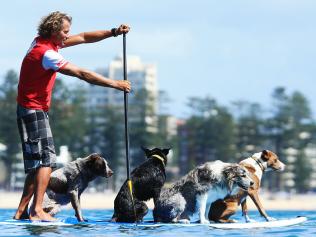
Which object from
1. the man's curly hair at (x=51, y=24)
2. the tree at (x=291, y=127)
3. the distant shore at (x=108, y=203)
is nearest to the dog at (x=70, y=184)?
the man's curly hair at (x=51, y=24)

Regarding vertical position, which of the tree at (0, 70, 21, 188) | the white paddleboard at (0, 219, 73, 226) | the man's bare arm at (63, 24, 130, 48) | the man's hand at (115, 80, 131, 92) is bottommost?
the white paddleboard at (0, 219, 73, 226)

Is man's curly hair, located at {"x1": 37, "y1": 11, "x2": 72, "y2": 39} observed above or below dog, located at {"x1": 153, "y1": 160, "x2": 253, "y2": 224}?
above

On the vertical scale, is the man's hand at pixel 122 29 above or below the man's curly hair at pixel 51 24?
above

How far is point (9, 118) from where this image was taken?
334 feet

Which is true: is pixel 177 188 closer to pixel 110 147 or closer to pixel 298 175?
pixel 110 147

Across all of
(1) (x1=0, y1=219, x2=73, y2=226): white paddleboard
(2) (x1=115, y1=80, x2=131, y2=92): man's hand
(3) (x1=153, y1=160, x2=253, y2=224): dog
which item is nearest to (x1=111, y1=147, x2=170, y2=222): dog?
(3) (x1=153, y1=160, x2=253, y2=224): dog

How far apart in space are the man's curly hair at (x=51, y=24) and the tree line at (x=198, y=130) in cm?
9560

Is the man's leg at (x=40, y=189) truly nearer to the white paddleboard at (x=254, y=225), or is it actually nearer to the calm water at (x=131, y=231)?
the calm water at (x=131, y=231)

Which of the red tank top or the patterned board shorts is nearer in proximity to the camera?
the red tank top

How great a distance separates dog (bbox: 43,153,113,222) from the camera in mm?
12547

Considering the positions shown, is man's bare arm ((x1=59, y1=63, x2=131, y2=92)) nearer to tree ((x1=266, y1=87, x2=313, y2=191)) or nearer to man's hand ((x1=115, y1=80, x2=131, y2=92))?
man's hand ((x1=115, y1=80, x2=131, y2=92))

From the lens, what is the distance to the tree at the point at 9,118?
10200 centimetres

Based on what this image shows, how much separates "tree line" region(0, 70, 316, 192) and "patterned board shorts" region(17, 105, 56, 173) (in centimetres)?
9563

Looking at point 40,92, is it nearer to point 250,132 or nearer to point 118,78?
point 250,132
